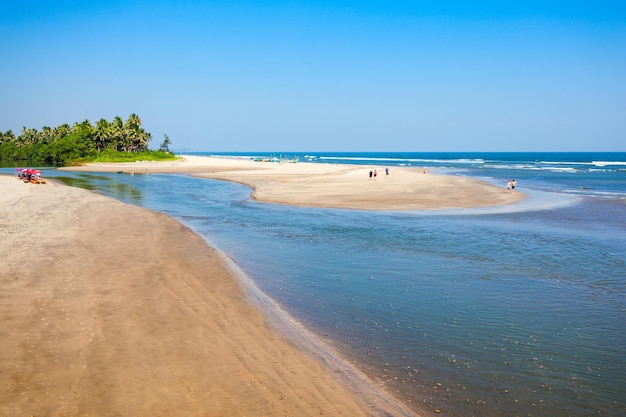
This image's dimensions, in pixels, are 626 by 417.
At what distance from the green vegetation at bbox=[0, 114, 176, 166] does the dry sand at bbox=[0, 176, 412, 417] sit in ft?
352

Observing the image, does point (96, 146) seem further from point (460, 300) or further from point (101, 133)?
point (460, 300)

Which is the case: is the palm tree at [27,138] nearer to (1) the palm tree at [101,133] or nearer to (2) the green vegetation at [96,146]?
(2) the green vegetation at [96,146]

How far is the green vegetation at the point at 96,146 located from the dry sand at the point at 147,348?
352 feet

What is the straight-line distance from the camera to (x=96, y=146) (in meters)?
125

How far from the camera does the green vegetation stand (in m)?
116

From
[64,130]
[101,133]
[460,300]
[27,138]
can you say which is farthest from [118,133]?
[460,300]

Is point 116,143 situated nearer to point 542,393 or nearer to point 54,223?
point 54,223

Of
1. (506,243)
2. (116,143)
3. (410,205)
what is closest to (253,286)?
(506,243)

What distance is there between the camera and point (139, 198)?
137 ft

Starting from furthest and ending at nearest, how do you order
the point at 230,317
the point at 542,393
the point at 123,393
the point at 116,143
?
the point at 116,143
the point at 230,317
the point at 542,393
the point at 123,393

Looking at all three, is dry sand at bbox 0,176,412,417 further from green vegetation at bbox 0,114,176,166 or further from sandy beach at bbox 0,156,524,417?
green vegetation at bbox 0,114,176,166

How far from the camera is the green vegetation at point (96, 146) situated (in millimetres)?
115625

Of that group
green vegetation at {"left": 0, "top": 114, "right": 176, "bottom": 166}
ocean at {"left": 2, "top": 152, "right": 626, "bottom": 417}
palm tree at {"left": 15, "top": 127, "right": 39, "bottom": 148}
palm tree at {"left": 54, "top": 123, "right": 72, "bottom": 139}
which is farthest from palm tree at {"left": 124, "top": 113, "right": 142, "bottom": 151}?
ocean at {"left": 2, "top": 152, "right": 626, "bottom": 417}

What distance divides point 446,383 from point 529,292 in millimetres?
7281
